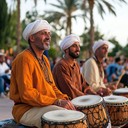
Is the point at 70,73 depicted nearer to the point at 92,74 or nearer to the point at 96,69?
the point at 92,74

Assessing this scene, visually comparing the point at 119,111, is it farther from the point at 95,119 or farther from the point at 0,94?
the point at 0,94

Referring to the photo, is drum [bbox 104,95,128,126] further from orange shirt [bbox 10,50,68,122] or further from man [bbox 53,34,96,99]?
orange shirt [bbox 10,50,68,122]

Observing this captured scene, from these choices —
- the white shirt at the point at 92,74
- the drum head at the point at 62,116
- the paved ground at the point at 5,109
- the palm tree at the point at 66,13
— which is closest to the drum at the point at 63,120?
the drum head at the point at 62,116

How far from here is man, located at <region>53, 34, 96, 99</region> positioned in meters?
4.82

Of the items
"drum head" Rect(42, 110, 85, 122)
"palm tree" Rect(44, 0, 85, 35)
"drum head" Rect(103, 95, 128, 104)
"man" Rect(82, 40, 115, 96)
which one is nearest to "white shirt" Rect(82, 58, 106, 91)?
"man" Rect(82, 40, 115, 96)

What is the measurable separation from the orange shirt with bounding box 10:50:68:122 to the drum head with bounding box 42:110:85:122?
19 cm

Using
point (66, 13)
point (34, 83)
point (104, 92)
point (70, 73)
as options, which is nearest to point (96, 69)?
point (104, 92)

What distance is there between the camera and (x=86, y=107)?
398 cm

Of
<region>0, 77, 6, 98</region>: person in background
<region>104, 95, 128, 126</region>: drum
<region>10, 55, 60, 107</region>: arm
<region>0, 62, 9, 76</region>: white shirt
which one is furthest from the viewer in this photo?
<region>0, 62, 9, 76</region>: white shirt

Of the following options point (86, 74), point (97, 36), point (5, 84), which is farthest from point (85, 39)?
point (86, 74)

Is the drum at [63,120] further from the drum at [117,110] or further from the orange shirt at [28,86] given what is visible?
the drum at [117,110]

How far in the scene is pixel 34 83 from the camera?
12.6 feet

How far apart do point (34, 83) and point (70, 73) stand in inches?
47.9

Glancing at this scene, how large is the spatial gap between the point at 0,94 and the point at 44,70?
832 centimetres
